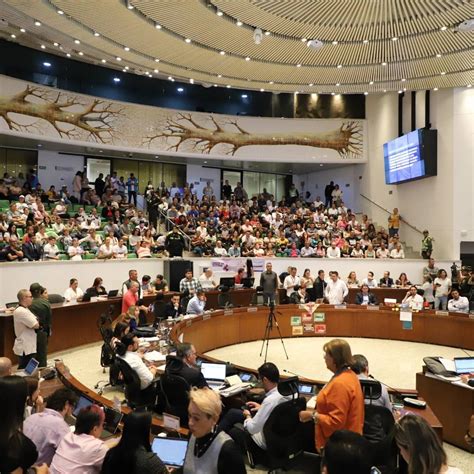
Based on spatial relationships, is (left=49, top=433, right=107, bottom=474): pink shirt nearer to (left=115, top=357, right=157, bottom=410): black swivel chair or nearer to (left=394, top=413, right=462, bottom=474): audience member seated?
(left=394, top=413, right=462, bottom=474): audience member seated

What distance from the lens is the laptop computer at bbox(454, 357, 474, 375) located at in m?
5.60

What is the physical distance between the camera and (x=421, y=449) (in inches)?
82.0

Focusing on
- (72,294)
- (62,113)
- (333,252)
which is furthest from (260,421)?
(62,113)

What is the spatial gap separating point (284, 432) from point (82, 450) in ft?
4.86

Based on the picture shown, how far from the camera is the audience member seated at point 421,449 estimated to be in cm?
205

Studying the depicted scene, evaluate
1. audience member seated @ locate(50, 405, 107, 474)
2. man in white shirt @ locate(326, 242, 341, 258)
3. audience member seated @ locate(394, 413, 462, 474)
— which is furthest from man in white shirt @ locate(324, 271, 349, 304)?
audience member seated @ locate(394, 413, 462, 474)

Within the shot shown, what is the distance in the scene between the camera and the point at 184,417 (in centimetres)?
426

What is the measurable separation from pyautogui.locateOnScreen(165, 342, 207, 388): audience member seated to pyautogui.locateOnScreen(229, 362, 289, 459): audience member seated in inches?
27.5

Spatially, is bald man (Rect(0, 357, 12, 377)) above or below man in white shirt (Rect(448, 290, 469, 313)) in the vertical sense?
above

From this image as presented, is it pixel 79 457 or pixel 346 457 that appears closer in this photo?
pixel 346 457

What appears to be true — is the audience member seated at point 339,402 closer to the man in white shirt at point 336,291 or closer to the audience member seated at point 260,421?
Result: the audience member seated at point 260,421

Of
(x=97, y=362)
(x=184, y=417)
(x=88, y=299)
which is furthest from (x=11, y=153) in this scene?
(x=184, y=417)

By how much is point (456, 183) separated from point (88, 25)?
13.0 metres

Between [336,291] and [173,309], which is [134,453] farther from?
[336,291]
